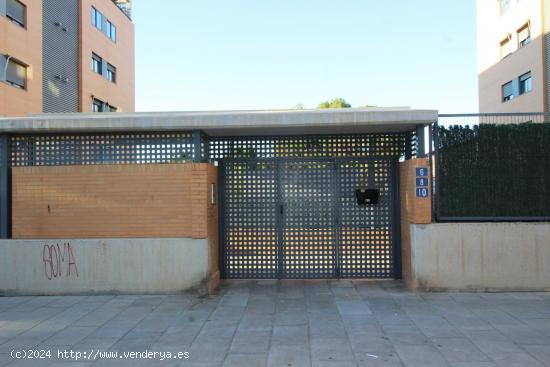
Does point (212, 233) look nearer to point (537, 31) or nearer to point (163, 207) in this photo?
point (163, 207)

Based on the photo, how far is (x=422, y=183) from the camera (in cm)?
808

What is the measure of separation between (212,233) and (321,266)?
2.17 metres

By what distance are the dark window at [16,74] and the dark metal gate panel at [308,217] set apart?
15.6 m

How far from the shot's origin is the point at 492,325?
20.1 ft

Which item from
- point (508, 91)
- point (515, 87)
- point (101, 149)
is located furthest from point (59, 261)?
point (508, 91)

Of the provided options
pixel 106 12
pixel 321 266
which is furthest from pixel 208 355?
pixel 106 12

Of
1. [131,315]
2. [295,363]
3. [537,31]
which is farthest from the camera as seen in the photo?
[537,31]

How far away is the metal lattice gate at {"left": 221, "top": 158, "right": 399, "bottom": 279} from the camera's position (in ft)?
29.4

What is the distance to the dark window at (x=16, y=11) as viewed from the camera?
63.9 ft

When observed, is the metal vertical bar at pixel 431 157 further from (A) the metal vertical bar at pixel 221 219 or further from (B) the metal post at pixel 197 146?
(B) the metal post at pixel 197 146

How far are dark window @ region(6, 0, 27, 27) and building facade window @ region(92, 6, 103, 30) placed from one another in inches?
306

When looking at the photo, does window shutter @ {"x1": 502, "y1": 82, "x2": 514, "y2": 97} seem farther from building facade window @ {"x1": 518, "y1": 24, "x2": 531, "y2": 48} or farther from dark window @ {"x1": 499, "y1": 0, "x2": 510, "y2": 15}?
dark window @ {"x1": 499, "y1": 0, "x2": 510, "y2": 15}

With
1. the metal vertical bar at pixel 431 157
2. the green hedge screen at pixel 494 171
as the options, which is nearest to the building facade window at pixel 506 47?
the green hedge screen at pixel 494 171

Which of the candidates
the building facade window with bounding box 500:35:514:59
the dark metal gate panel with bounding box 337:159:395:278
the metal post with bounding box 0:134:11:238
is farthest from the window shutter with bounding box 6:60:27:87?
the building facade window with bounding box 500:35:514:59
